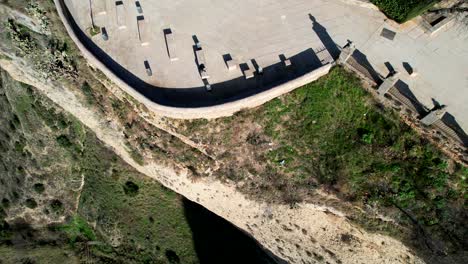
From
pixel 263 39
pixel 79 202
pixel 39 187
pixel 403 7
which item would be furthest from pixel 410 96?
pixel 39 187

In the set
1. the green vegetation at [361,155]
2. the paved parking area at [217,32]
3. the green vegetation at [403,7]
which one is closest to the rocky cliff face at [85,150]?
the green vegetation at [361,155]

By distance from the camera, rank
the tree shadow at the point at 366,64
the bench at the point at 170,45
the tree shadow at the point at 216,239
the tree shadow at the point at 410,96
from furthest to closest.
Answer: the tree shadow at the point at 216,239 < the bench at the point at 170,45 < the tree shadow at the point at 366,64 < the tree shadow at the point at 410,96

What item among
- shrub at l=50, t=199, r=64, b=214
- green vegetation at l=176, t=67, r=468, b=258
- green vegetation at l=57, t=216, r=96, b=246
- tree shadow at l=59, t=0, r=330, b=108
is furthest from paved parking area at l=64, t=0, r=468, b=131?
green vegetation at l=57, t=216, r=96, b=246

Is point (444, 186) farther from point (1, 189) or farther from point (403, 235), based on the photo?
point (1, 189)

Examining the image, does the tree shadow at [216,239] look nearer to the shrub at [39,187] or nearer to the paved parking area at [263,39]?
the paved parking area at [263,39]

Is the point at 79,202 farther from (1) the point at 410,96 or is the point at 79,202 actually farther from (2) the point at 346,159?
(1) the point at 410,96

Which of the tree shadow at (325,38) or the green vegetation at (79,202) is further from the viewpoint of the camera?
the green vegetation at (79,202)

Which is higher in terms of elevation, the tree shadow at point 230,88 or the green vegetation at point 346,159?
the tree shadow at point 230,88
